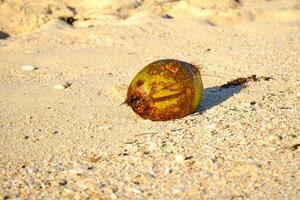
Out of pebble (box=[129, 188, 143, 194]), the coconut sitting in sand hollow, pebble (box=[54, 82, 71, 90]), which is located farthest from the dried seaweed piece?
pebble (box=[129, 188, 143, 194])

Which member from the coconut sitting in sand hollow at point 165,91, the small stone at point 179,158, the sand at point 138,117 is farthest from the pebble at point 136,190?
the coconut sitting in sand hollow at point 165,91

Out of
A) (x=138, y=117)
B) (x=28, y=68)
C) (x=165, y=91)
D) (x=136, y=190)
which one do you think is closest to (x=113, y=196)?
(x=136, y=190)

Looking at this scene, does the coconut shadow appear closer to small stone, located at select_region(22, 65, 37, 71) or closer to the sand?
the sand

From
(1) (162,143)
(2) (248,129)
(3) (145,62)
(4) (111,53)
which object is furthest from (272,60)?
(1) (162,143)

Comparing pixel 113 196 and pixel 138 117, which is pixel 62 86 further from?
pixel 113 196

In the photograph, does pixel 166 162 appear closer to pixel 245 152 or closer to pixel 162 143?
pixel 162 143

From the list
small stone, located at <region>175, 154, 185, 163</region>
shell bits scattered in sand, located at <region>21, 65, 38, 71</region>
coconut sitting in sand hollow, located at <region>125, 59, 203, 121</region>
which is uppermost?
coconut sitting in sand hollow, located at <region>125, 59, 203, 121</region>
